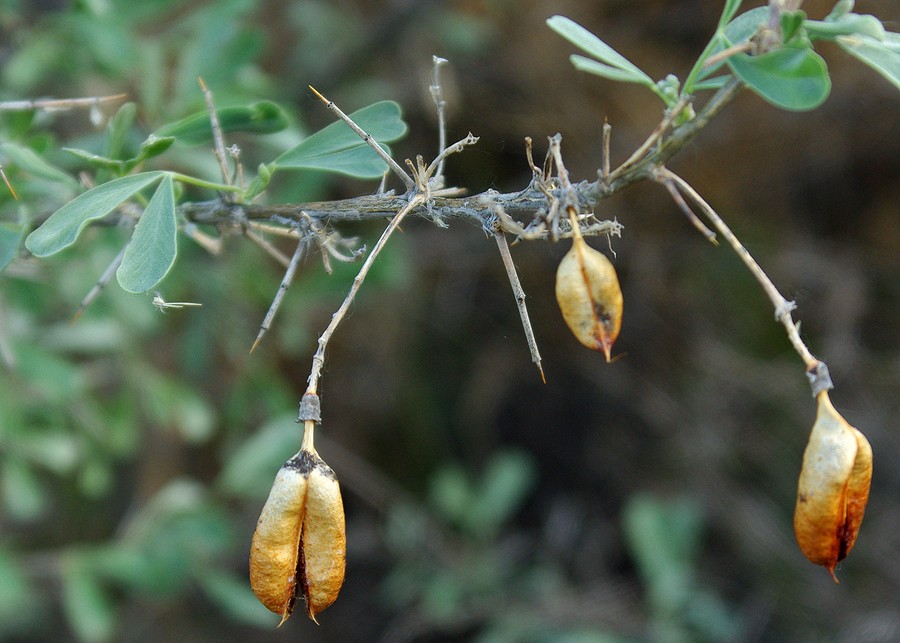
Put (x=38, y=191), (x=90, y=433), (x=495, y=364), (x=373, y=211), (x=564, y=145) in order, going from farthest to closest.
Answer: (x=495, y=364) → (x=564, y=145) → (x=90, y=433) → (x=38, y=191) → (x=373, y=211)

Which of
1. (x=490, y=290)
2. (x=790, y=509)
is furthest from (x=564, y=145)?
(x=790, y=509)

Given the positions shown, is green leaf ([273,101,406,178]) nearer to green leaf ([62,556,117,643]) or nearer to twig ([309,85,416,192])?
twig ([309,85,416,192])

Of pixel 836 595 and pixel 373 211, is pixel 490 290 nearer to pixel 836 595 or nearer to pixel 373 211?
pixel 836 595

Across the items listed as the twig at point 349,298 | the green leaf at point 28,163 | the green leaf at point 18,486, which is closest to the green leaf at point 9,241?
the green leaf at point 28,163

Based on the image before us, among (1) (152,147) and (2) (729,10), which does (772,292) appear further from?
(1) (152,147)

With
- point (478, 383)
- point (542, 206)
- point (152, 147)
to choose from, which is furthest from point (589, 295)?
point (478, 383)

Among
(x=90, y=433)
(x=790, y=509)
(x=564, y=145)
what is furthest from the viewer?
(x=564, y=145)

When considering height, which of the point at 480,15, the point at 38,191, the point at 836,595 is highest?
the point at 38,191
